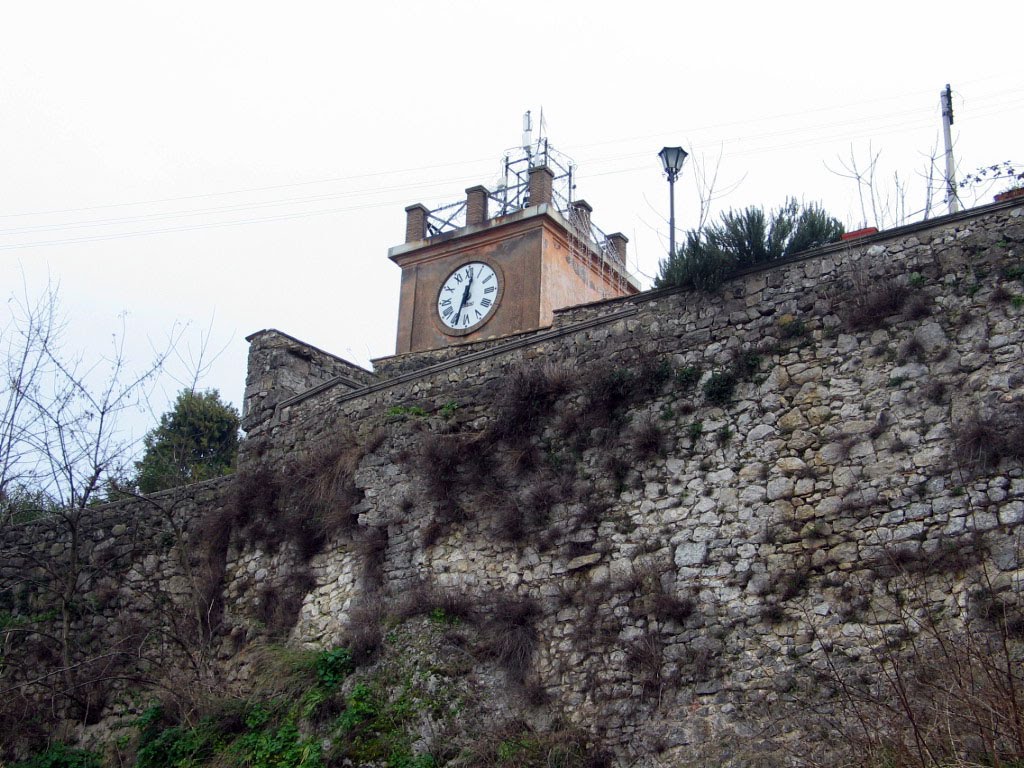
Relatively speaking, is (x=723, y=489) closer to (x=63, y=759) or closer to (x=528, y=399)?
(x=528, y=399)

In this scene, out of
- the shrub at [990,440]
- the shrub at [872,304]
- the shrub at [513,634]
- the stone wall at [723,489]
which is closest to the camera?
the shrub at [990,440]

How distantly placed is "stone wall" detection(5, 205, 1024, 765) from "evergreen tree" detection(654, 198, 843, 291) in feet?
0.74

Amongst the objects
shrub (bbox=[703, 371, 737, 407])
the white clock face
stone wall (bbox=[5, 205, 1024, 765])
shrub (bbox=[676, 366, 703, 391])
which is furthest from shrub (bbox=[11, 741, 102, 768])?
the white clock face

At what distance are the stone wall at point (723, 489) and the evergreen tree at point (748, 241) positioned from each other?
227mm

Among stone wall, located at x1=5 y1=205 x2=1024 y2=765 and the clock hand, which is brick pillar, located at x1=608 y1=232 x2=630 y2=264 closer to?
the clock hand

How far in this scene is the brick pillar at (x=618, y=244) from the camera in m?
22.8

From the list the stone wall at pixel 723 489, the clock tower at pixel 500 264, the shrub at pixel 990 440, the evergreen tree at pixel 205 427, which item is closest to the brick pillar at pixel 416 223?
the clock tower at pixel 500 264

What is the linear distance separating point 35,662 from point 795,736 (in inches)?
403

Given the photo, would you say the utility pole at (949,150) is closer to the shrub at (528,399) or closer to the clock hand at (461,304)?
the shrub at (528,399)

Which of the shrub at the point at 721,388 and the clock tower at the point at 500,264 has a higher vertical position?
the clock tower at the point at 500,264

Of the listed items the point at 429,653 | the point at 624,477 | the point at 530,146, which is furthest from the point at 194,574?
the point at 530,146

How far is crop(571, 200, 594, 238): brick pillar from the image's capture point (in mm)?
21441

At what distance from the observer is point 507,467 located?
38.1 ft

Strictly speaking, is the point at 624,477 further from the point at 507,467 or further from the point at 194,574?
the point at 194,574
